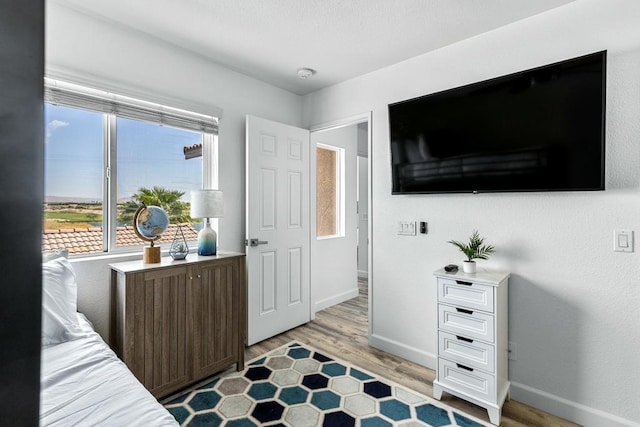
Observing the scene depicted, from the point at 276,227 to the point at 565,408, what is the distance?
8.32ft

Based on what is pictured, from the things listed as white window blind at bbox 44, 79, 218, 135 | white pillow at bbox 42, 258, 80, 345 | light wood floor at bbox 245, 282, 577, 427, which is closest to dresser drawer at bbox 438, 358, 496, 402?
light wood floor at bbox 245, 282, 577, 427

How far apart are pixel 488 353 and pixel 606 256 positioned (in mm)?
900

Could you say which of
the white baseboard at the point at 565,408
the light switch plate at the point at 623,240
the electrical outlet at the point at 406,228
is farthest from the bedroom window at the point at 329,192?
the light switch plate at the point at 623,240

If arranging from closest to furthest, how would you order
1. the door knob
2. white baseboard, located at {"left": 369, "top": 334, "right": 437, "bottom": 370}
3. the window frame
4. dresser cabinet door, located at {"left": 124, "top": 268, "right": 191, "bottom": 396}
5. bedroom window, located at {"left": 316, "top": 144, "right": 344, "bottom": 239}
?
dresser cabinet door, located at {"left": 124, "top": 268, "right": 191, "bottom": 396} < white baseboard, located at {"left": 369, "top": 334, "right": 437, "bottom": 370} < the door knob < bedroom window, located at {"left": 316, "top": 144, "right": 344, "bottom": 239} < the window frame

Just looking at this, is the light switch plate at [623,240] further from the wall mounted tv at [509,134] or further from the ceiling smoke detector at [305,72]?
the ceiling smoke detector at [305,72]

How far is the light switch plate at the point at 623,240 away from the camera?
1.75m

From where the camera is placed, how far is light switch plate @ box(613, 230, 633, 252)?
175 centimetres

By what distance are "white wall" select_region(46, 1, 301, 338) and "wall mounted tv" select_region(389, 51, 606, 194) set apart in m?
1.42

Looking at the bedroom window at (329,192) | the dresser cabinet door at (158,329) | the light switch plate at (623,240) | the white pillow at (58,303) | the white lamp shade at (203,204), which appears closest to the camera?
the white pillow at (58,303)

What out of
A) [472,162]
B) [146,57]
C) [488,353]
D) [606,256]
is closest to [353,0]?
[472,162]

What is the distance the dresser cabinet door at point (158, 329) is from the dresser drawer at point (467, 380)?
1.76m

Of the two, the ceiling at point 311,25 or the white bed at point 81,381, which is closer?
the white bed at point 81,381

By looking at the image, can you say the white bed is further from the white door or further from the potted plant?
the potted plant

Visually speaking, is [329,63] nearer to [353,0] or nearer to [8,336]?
[353,0]
